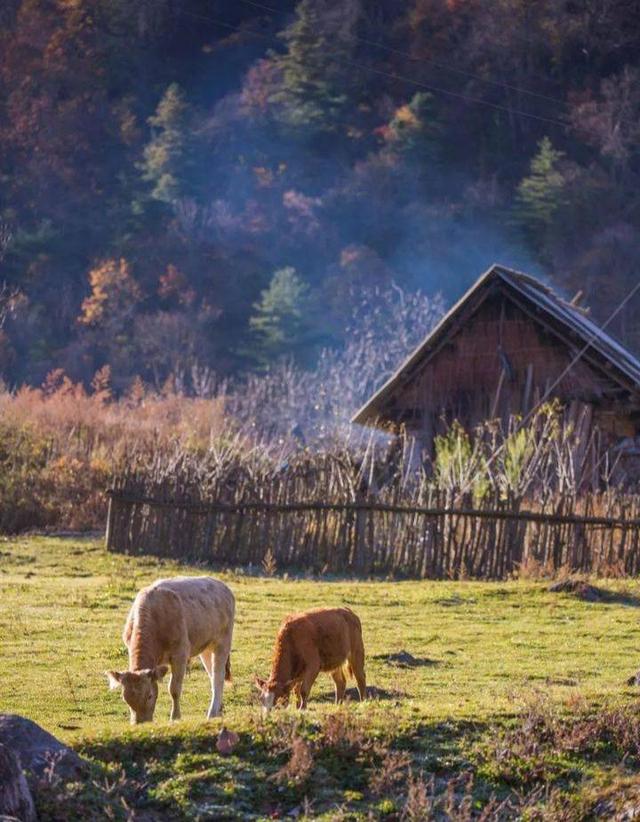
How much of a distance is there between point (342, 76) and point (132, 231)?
1368cm

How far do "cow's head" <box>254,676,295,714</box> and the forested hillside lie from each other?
58.1m

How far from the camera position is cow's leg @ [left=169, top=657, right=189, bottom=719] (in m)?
12.8

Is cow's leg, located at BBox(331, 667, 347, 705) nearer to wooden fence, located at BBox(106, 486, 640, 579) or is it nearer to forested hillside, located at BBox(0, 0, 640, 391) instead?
wooden fence, located at BBox(106, 486, 640, 579)

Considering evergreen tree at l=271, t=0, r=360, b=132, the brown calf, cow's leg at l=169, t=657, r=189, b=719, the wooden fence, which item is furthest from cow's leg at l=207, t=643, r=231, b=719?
evergreen tree at l=271, t=0, r=360, b=132

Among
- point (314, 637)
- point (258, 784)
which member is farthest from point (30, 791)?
point (314, 637)

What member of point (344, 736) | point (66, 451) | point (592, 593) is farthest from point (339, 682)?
point (66, 451)

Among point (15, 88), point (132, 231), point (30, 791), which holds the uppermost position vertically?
point (15, 88)

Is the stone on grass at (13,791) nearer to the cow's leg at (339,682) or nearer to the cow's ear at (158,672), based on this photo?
the cow's ear at (158,672)

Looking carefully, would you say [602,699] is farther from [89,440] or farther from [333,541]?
[89,440]

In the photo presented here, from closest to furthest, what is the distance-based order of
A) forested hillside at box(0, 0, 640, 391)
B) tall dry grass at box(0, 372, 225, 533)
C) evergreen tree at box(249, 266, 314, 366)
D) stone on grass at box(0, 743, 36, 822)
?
stone on grass at box(0, 743, 36, 822), tall dry grass at box(0, 372, 225, 533), evergreen tree at box(249, 266, 314, 366), forested hillside at box(0, 0, 640, 391)

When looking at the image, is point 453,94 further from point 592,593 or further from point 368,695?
point 368,695

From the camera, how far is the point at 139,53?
97.3 metres

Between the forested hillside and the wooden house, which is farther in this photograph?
the forested hillside

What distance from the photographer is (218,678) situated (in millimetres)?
13555
